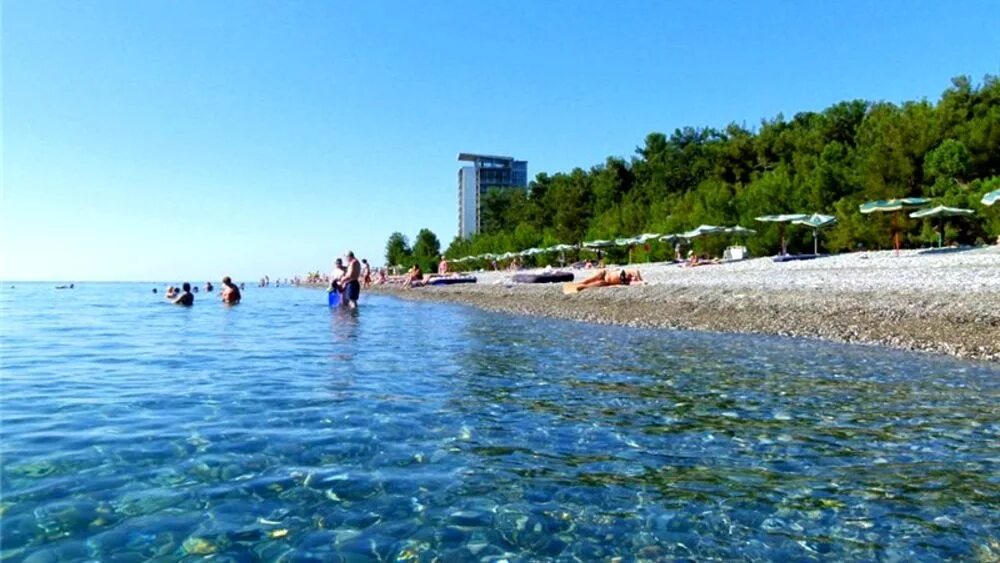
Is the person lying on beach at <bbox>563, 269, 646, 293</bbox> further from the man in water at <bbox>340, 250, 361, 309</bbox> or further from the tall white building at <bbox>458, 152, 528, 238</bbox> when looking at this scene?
the tall white building at <bbox>458, 152, 528, 238</bbox>

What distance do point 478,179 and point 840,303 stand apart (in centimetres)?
15352

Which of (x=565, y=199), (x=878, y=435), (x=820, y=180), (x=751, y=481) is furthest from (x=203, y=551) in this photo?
(x=565, y=199)

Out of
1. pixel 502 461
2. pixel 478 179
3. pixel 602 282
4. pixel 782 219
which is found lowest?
pixel 502 461

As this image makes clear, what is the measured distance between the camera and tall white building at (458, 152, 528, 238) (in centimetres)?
16638

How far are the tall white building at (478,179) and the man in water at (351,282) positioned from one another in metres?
136

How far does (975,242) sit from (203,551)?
43677 mm

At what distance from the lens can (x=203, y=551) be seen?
11.1 feet

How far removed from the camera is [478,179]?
16650 cm

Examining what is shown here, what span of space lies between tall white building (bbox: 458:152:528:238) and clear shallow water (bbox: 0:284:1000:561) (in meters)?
155

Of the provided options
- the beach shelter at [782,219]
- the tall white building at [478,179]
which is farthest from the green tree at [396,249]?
the beach shelter at [782,219]

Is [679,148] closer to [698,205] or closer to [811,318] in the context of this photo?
[698,205]

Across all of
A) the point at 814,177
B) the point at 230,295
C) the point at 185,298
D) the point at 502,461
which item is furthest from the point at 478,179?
the point at 502,461

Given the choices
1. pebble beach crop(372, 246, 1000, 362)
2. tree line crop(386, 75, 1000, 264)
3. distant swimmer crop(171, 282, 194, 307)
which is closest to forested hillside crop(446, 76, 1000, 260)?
tree line crop(386, 75, 1000, 264)

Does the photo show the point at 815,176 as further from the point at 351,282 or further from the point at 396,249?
the point at 396,249
